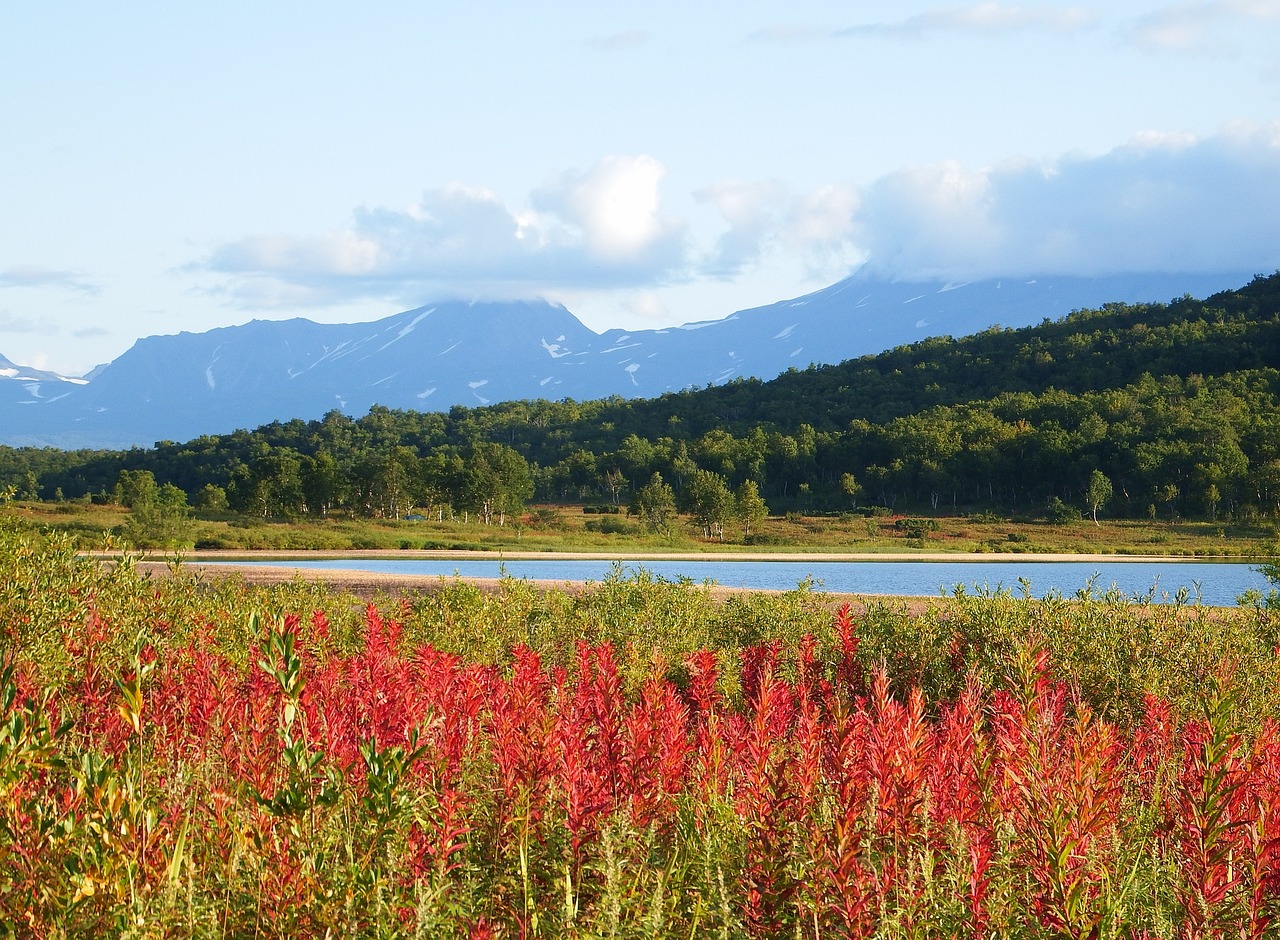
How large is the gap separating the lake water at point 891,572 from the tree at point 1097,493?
22893 mm

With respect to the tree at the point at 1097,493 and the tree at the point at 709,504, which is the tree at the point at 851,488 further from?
the tree at the point at 709,504

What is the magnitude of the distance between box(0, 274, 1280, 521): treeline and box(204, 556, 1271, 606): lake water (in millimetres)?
22338

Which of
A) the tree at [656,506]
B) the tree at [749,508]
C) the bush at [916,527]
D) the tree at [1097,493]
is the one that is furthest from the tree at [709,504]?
the tree at [1097,493]

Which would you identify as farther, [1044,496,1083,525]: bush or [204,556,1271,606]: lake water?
[1044,496,1083,525]: bush

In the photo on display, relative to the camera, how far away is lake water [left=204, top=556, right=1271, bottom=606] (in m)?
38.1

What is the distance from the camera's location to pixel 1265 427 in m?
83.9

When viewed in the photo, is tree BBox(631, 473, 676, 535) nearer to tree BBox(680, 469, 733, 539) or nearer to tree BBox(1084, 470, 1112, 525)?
tree BBox(680, 469, 733, 539)

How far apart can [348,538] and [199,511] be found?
1954 cm

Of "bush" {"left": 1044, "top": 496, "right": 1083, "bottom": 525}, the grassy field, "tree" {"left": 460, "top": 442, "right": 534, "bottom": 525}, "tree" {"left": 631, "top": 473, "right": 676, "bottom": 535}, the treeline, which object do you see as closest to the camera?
the grassy field

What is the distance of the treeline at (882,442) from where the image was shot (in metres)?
81.2

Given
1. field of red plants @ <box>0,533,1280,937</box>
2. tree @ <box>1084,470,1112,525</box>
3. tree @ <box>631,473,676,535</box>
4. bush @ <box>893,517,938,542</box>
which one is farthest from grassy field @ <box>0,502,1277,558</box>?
field of red plants @ <box>0,533,1280,937</box>

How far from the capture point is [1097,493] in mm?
79312

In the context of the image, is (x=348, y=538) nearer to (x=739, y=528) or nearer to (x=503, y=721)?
(x=739, y=528)

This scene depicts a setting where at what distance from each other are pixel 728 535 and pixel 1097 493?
2629 centimetres
